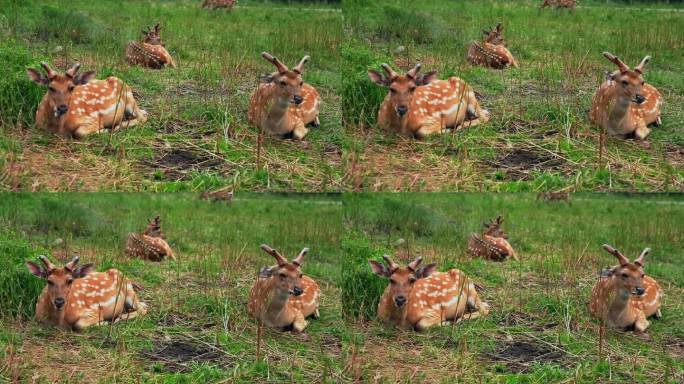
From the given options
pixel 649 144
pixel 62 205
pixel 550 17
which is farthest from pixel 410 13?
pixel 62 205

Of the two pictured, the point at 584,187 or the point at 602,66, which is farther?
the point at 602,66

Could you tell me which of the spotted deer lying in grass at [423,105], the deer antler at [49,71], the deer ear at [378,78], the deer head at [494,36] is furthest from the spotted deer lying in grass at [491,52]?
the deer antler at [49,71]

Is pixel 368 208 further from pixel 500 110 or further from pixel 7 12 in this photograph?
pixel 7 12

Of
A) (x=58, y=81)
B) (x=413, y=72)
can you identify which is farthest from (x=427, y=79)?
(x=58, y=81)

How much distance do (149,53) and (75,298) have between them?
1965 mm

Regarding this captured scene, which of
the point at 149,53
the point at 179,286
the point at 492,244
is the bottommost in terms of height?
the point at 179,286

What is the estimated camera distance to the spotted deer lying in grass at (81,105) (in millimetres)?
12617

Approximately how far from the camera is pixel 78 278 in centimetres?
1266

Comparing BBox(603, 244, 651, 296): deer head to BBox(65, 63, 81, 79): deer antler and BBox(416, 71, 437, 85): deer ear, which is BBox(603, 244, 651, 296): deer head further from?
BBox(65, 63, 81, 79): deer antler

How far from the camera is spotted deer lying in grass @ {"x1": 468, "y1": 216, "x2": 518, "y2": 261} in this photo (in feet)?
43.7

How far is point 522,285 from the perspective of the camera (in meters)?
13.0

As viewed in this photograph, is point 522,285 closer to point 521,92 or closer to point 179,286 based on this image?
point 521,92

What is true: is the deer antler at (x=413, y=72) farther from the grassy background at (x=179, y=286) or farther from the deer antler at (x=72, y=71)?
the deer antler at (x=72, y=71)

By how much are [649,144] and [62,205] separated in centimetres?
409
